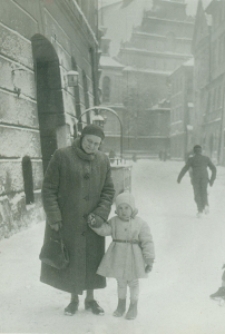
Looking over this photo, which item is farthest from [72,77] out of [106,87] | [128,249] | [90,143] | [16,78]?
[128,249]

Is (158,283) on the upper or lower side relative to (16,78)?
lower

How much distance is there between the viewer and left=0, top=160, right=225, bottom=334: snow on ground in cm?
280

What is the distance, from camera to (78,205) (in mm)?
2896

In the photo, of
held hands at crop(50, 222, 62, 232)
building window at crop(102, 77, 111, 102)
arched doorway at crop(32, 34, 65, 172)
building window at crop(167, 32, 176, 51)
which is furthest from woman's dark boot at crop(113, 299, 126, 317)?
arched doorway at crop(32, 34, 65, 172)

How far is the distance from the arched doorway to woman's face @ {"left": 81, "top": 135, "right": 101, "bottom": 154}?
268 centimetres

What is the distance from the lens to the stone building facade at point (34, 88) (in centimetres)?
445

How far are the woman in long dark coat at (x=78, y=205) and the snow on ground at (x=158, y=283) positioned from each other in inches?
8.0

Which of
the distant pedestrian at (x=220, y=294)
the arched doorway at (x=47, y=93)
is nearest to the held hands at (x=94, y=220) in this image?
the distant pedestrian at (x=220, y=294)

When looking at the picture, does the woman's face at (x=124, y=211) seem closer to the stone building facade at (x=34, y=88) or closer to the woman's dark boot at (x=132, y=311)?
the woman's dark boot at (x=132, y=311)

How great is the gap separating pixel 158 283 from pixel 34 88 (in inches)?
120

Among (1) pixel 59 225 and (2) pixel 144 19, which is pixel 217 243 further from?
(2) pixel 144 19

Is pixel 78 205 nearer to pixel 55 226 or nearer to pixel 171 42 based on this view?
pixel 55 226

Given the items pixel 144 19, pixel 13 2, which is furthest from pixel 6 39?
pixel 144 19

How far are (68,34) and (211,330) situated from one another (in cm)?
484
